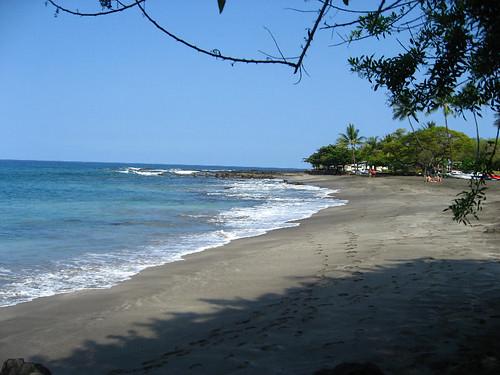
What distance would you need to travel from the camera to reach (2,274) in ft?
27.1

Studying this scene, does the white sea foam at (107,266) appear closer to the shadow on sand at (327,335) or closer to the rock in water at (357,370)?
the shadow on sand at (327,335)

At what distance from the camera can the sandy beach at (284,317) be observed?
387 cm

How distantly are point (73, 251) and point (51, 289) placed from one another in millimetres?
3562

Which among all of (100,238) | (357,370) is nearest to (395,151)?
(100,238)

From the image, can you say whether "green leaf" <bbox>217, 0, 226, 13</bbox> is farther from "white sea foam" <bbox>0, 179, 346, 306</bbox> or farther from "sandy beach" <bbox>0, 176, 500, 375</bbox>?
"white sea foam" <bbox>0, 179, 346, 306</bbox>

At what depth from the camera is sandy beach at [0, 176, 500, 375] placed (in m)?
3.87

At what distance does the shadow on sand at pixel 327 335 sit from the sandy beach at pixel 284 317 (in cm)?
1

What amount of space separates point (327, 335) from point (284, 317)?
2.61ft

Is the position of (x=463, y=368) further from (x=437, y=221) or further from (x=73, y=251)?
(x=437, y=221)

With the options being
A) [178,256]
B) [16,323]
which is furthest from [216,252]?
[16,323]

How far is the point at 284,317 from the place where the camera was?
5.04 metres

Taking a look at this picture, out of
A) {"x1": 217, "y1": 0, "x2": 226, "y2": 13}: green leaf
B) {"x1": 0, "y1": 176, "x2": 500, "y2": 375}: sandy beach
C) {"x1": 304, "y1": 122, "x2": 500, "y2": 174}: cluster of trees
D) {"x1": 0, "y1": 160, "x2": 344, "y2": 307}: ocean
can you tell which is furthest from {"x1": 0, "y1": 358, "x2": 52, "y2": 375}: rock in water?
{"x1": 304, "y1": 122, "x2": 500, "y2": 174}: cluster of trees

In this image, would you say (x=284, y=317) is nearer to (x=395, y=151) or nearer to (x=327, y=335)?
(x=327, y=335)

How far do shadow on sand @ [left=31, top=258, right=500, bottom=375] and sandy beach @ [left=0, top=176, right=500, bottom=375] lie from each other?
12 millimetres
